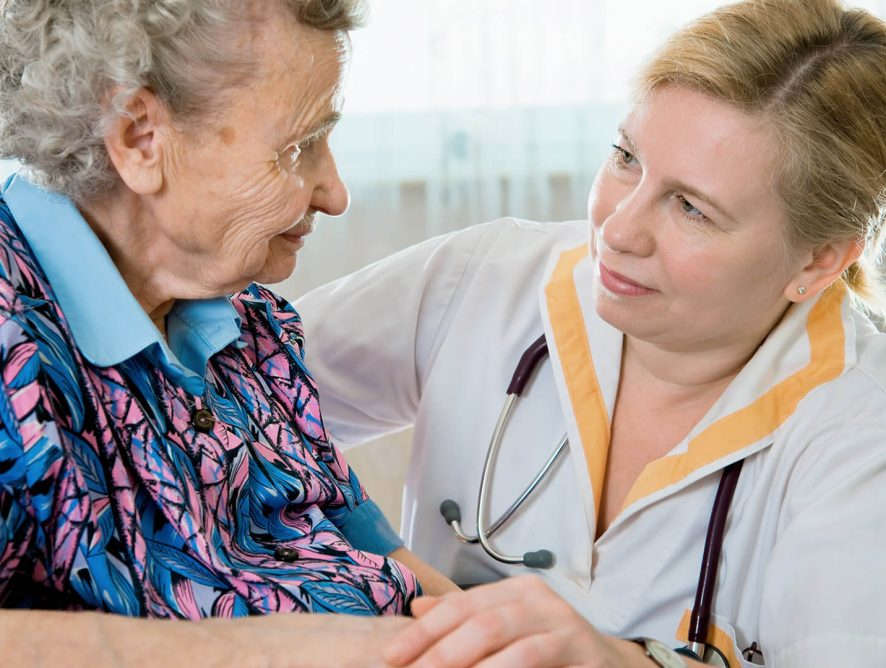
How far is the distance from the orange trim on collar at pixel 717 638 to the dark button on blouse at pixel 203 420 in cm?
66

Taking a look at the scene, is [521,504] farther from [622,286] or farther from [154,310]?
[154,310]

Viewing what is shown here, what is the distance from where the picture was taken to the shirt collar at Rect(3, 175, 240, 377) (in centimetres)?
104

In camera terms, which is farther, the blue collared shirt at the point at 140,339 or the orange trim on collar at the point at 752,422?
the orange trim on collar at the point at 752,422

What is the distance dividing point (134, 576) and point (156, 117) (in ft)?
1.40

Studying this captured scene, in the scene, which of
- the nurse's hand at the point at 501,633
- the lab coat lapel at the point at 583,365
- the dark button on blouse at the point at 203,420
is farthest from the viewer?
the lab coat lapel at the point at 583,365

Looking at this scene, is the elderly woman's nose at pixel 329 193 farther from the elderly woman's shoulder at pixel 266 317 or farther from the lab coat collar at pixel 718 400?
the lab coat collar at pixel 718 400

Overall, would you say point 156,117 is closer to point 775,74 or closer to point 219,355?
point 219,355

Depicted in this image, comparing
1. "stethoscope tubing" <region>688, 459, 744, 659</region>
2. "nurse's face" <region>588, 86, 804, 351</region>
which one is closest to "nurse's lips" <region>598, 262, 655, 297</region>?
"nurse's face" <region>588, 86, 804, 351</region>

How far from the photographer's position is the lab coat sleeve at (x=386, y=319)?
1653 mm

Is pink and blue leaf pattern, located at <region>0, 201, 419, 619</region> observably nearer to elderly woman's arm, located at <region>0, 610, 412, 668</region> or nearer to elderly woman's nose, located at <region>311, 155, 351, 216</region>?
elderly woman's arm, located at <region>0, 610, 412, 668</region>

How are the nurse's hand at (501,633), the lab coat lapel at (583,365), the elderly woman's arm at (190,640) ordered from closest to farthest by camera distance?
1. the elderly woman's arm at (190,640)
2. the nurse's hand at (501,633)
3. the lab coat lapel at (583,365)

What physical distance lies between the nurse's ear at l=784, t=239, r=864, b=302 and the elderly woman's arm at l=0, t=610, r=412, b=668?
27.8 inches

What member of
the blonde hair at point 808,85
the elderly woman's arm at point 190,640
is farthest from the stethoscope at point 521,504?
the elderly woman's arm at point 190,640

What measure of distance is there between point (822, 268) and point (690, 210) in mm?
216
